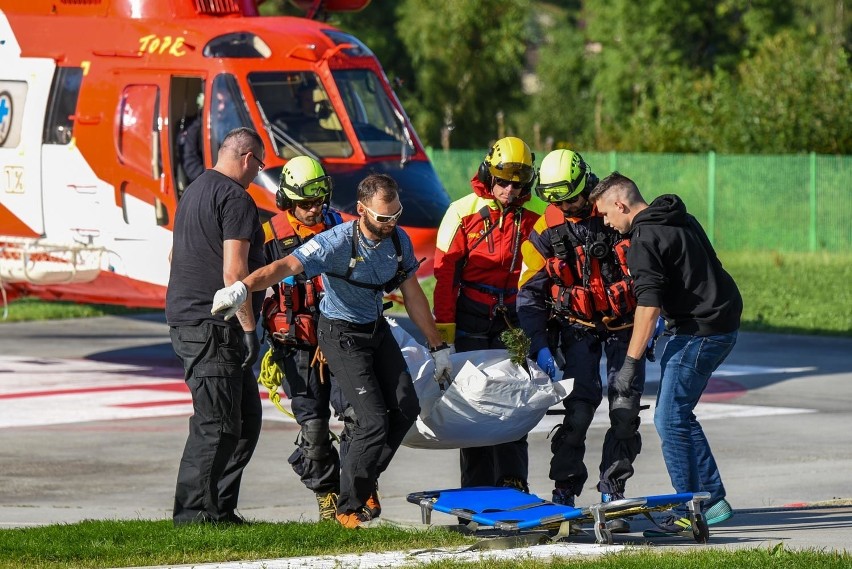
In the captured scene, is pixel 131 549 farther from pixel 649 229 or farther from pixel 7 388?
pixel 7 388

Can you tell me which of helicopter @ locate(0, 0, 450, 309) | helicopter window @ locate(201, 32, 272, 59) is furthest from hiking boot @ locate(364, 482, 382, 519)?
helicopter window @ locate(201, 32, 272, 59)

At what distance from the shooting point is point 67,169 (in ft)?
50.5

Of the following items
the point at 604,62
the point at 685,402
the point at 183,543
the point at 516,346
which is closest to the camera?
the point at 183,543

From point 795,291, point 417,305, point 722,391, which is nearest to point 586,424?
point 417,305

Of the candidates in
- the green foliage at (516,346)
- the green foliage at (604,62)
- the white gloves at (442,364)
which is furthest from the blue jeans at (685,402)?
the green foliage at (604,62)

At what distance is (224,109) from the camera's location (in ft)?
48.8

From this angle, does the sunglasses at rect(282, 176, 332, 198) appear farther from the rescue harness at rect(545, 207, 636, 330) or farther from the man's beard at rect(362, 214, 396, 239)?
the rescue harness at rect(545, 207, 636, 330)

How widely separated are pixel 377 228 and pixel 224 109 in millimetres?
6852

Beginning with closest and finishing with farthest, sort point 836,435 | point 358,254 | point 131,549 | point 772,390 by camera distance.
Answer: point 131,549, point 358,254, point 836,435, point 772,390

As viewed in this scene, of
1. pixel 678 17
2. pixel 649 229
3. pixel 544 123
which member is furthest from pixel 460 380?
pixel 544 123

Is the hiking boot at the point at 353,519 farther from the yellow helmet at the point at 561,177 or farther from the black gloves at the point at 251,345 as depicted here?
the yellow helmet at the point at 561,177

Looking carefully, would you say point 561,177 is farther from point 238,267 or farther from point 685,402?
point 238,267

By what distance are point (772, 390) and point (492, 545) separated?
7746 millimetres

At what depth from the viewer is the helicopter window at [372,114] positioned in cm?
1505
